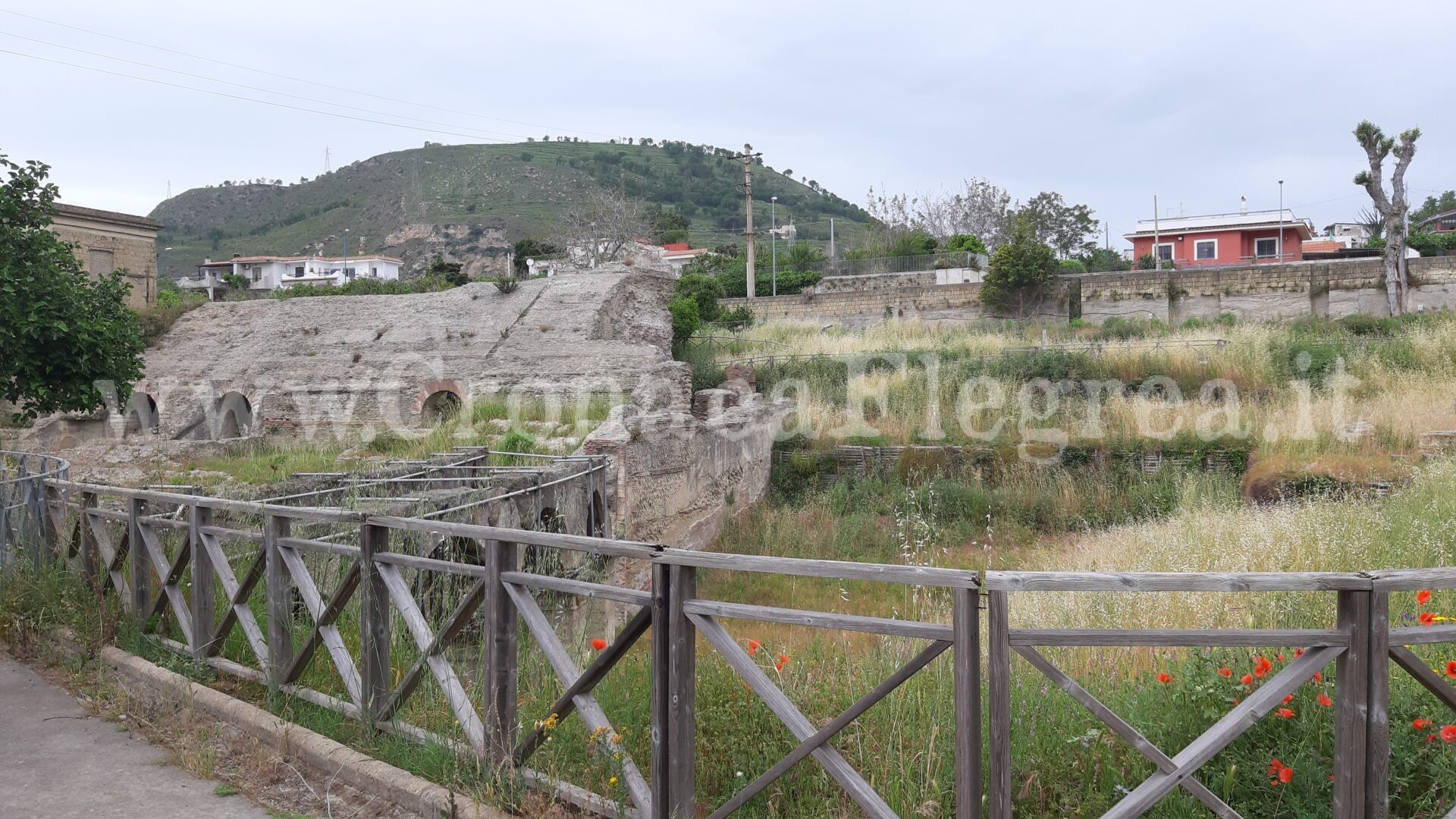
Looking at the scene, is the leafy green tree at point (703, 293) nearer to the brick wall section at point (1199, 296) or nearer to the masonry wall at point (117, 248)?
the brick wall section at point (1199, 296)

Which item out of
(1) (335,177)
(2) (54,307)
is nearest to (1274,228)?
(2) (54,307)

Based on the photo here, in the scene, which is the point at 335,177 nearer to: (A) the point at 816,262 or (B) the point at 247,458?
(A) the point at 816,262

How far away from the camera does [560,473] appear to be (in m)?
9.56

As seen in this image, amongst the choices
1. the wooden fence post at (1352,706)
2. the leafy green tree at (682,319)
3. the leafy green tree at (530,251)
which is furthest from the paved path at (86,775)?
the leafy green tree at (530,251)

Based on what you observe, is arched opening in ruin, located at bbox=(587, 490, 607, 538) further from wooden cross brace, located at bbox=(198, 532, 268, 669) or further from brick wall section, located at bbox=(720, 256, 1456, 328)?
brick wall section, located at bbox=(720, 256, 1456, 328)

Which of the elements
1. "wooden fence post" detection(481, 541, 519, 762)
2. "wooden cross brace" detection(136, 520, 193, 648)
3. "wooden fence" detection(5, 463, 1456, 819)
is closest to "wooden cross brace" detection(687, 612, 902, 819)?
"wooden fence" detection(5, 463, 1456, 819)

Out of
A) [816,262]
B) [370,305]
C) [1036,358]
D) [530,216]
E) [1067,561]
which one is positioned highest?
[530,216]

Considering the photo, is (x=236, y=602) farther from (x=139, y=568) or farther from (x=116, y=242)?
(x=116, y=242)

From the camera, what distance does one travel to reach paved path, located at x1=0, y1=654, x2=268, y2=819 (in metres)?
3.60

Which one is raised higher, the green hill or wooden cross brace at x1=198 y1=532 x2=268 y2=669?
the green hill

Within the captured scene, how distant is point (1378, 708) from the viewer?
2.43 m

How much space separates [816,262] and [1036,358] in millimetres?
21794

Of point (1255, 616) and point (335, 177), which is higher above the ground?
point (335, 177)

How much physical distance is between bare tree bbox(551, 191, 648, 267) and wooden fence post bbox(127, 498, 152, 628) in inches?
1407
